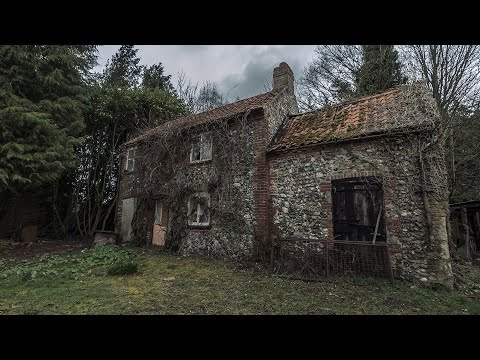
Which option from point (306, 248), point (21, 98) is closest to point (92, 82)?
point (21, 98)

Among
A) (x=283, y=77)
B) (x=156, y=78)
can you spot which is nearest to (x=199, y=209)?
(x=283, y=77)

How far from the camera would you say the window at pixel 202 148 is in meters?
11.5

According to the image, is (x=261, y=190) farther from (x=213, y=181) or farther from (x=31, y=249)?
(x=31, y=249)

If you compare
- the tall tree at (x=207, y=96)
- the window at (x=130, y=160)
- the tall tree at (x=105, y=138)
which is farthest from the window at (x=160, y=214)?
the tall tree at (x=207, y=96)

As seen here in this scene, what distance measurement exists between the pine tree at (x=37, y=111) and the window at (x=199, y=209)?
5.97 metres

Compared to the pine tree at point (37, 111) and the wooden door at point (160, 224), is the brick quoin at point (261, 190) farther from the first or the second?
the pine tree at point (37, 111)

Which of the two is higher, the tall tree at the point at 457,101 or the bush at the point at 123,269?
the tall tree at the point at 457,101

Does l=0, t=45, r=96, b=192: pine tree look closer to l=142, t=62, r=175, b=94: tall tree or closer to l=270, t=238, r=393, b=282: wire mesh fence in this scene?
l=270, t=238, r=393, b=282: wire mesh fence

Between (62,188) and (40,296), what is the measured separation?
13007mm

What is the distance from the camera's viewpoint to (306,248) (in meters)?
8.64

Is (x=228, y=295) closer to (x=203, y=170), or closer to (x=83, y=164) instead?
(x=203, y=170)

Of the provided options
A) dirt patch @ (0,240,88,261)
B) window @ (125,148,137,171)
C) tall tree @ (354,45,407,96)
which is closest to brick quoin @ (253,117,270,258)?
window @ (125,148,137,171)

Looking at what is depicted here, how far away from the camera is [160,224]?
1283 centimetres

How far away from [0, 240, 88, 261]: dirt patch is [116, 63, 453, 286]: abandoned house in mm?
3023
